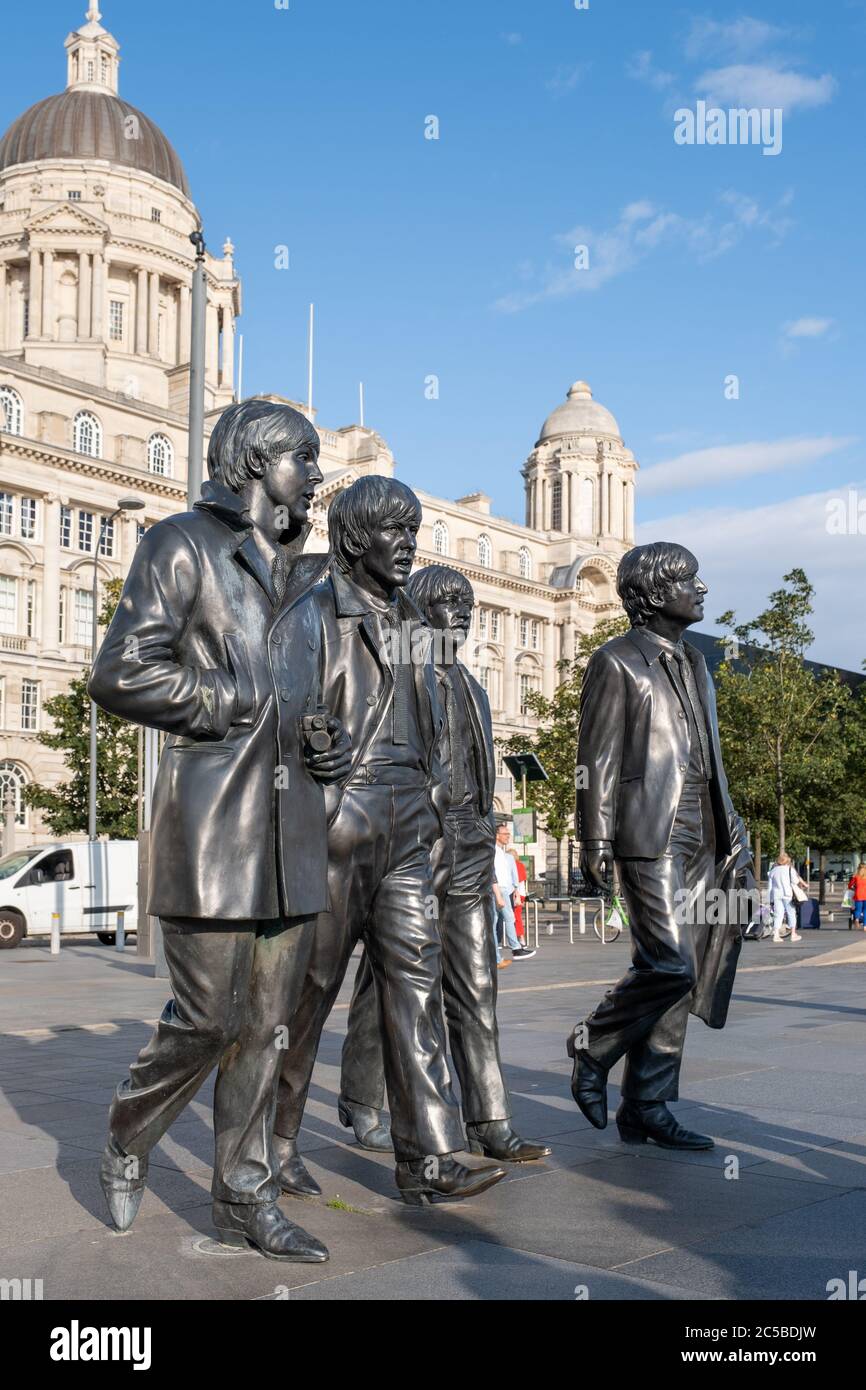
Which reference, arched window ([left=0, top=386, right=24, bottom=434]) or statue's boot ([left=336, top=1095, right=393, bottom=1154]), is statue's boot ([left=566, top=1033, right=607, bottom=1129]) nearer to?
statue's boot ([left=336, top=1095, right=393, bottom=1154])

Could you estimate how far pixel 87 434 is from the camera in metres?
60.0

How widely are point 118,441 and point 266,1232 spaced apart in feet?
193

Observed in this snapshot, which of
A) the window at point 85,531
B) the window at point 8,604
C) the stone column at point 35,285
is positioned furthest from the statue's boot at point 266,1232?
the stone column at point 35,285

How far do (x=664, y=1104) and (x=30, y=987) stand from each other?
416 inches

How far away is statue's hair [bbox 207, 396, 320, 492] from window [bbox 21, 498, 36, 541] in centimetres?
5247

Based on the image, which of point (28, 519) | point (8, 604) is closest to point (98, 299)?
point (28, 519)

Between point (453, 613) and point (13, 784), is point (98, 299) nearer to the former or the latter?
point (13, 784)

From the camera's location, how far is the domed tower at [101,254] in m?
Result: 71.2

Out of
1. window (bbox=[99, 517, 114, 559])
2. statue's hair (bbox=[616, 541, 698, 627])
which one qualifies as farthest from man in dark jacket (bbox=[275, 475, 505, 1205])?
window (bbox=[99, 517, 114, 559])

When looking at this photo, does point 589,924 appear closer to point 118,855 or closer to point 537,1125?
point 118,855

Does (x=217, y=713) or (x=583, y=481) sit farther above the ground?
(x=583, y=481)

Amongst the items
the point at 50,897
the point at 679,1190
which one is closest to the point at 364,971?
the point at 679,1190

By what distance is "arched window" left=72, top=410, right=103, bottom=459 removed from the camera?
5922 centimetres

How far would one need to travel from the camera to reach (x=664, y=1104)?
18.6 feet
